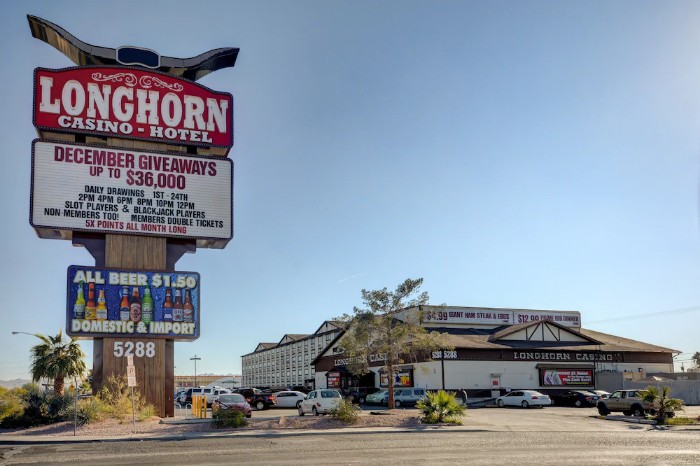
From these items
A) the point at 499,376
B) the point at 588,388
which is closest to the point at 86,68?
the point at 499,376

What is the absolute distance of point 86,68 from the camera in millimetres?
36438

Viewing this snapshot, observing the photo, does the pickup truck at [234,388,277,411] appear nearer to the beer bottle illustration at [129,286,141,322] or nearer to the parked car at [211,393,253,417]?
the parked car at [211,393,253,417]

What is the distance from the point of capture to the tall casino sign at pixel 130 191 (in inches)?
1357

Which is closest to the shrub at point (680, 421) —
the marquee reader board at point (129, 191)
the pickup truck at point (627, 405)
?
the pickup truck at point (627, 405)

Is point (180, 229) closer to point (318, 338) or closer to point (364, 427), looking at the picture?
point (364, 427)

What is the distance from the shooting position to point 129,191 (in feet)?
119

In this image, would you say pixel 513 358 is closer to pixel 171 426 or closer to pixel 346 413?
pixel 346 413

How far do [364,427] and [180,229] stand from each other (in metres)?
14.8

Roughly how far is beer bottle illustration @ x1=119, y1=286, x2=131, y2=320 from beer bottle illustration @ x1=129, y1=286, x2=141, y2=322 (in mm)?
147

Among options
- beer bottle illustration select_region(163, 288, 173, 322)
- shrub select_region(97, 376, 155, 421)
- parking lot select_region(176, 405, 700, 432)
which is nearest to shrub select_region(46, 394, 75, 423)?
shrub select_region(97, 376, 155, 421)

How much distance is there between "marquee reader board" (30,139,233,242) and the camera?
34406 millimetres

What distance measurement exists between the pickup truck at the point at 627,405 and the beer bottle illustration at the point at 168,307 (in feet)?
81.6

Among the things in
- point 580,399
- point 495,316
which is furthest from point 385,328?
point 495,316

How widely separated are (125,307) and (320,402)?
11.4 meters
